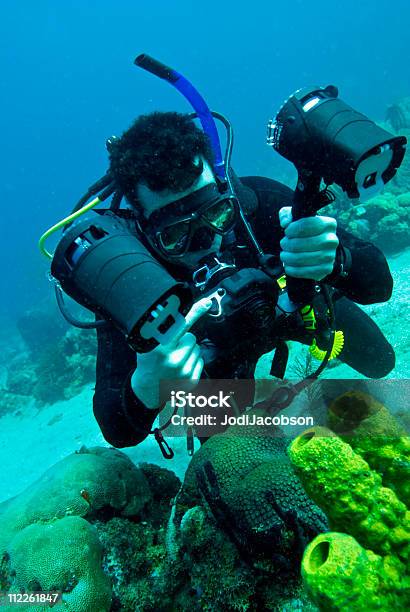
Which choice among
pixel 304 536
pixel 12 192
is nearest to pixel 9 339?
pixel 304 536

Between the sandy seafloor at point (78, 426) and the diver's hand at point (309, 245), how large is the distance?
1362 millimetres

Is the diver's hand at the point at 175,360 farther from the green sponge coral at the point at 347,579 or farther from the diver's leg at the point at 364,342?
the diver's leg at the point at 364,342

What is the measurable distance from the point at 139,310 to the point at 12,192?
115921mm

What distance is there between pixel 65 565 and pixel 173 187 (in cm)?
244

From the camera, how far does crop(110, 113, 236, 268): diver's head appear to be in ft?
8.38

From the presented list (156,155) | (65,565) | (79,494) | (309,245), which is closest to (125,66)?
(156,155)

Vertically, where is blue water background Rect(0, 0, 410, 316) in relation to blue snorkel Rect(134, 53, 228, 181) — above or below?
above

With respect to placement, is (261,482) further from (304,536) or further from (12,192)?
(12,192)

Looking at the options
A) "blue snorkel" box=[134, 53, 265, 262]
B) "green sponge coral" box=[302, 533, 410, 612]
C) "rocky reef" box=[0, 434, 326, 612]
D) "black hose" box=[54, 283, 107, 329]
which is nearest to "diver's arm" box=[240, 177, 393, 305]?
"blue snorkel" box=[134, 53, 265, 262]

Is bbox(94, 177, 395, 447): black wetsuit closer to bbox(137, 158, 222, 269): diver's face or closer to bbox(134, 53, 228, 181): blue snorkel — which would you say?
bbox(137, 158, 222, 269): diver's face

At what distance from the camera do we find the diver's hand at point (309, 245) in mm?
1868

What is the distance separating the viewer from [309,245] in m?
1.92

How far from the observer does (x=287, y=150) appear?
5.70 ft

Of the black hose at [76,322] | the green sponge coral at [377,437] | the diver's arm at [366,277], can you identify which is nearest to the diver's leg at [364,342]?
the diver's arm at [366,277]
